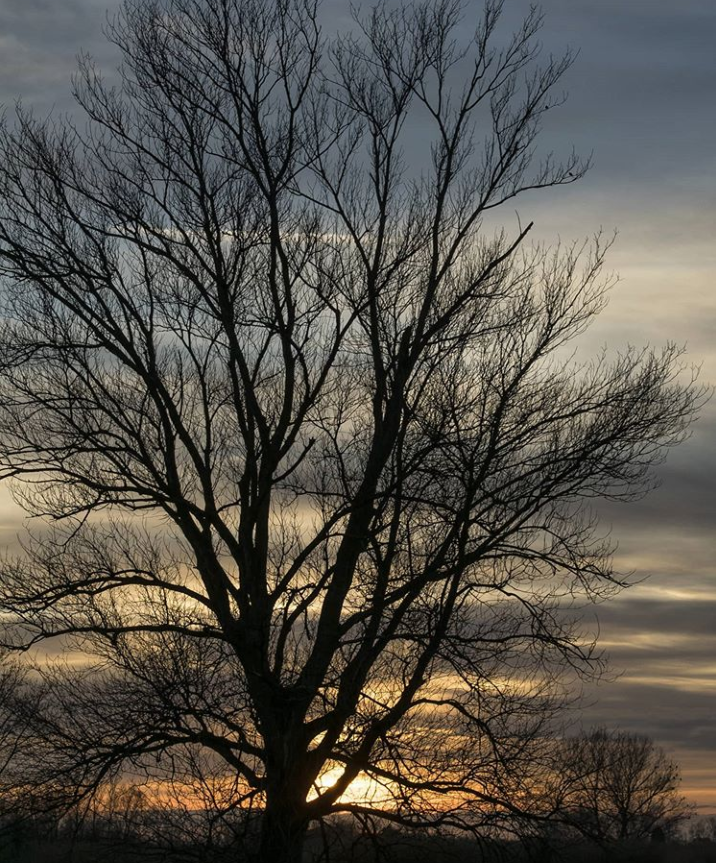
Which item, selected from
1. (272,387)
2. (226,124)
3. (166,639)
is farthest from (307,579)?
(226,124)

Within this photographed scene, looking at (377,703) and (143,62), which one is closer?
(377,703)

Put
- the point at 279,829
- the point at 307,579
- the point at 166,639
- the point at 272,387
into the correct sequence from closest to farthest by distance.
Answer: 1. the point at 279,829
2. the point at 166,639
3. the point at 307,579
4. the point at 272,387

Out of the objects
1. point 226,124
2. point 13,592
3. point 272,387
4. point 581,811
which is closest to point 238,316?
point 272,387

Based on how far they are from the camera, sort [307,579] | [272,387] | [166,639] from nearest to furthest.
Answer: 1. [166,639]
2. [307,579]
3. [272,387]

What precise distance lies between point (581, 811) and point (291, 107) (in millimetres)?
9005

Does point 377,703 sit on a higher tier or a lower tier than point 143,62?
lower

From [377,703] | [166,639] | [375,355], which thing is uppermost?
[375,355]

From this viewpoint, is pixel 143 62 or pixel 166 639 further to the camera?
pixel 143 62

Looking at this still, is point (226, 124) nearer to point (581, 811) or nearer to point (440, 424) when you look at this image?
point (440, 424)

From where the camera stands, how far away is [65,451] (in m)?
13.1

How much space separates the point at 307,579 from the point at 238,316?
335 cm

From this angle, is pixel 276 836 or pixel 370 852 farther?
pixel 370 852

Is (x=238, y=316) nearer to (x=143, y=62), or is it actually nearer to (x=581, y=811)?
(x=143, y=62)

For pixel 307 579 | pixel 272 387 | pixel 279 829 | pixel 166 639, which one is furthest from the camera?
pixel 272 387
